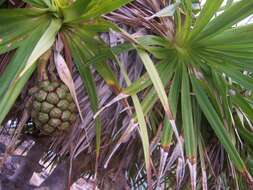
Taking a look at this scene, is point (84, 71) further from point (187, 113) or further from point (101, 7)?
point (187, 113)

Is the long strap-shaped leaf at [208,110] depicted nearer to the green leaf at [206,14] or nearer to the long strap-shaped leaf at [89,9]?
the green leaf at [206,14]

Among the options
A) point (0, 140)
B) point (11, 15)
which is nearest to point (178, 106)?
point (11, 15)

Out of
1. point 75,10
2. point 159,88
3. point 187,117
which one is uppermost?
point 75,10

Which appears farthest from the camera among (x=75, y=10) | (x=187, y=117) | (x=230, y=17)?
(x=187, y=117)

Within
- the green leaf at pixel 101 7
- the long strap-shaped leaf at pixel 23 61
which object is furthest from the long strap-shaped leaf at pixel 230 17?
the long strap-shaped leaf at pixel 23 61

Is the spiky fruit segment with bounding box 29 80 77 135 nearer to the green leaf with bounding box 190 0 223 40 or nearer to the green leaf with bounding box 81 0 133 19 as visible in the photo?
the green leaf with bounding box 81 0 133 19

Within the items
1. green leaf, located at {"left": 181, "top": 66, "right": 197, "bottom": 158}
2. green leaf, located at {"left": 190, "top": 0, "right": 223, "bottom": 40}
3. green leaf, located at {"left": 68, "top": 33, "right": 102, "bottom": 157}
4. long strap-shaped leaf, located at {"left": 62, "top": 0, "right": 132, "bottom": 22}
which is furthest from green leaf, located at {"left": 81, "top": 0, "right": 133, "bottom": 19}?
green leaf, located at {"left": 181, "top": 66, "right": 197, "bottom": 158}

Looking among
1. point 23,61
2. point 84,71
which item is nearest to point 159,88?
point 84,71
